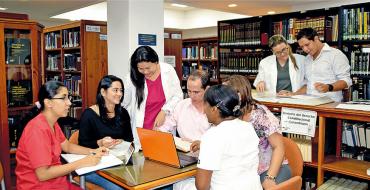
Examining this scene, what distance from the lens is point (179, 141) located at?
225cm

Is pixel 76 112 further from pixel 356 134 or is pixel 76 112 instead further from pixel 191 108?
pixel 356 134

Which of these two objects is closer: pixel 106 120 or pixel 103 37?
pixel 106 120

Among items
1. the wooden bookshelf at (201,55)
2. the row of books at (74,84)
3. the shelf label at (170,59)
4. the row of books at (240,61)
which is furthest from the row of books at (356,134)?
the wooden bookshelf at (201,55)

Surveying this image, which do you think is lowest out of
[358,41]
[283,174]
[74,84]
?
[283,174]

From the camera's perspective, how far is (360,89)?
12.7 feet

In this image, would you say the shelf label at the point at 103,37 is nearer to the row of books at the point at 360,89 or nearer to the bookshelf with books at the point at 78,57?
the bookshelf with books at the point at 78,57

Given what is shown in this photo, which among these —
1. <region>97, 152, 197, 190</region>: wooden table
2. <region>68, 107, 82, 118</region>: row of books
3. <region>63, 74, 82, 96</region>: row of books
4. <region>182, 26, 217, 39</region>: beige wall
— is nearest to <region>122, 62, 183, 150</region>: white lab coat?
<region>97, 152, 197, 190</region>: wooden table

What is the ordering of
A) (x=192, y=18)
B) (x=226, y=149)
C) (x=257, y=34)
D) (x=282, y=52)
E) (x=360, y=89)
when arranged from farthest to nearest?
1. (x=192, y=18)
2. (x=257, y=34)
3. (x=360, y=89)
4. (x=282, y=52)
5. (x=226, y=149)

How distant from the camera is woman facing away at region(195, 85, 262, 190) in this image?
5.05 feet

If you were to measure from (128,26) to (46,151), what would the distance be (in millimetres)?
2614

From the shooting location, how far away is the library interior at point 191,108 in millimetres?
1740

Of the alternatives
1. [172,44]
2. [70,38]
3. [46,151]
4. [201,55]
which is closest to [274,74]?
[46,151]

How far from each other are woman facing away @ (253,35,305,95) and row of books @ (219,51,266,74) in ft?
4.21

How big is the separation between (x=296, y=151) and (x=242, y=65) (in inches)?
112
